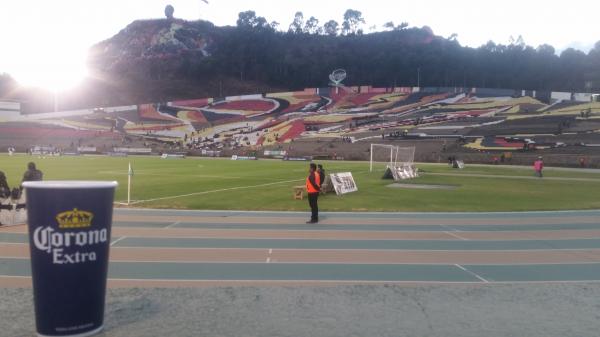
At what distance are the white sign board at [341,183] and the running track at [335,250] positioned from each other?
6.08m

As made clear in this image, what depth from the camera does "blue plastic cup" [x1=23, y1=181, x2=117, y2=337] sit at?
161 inches

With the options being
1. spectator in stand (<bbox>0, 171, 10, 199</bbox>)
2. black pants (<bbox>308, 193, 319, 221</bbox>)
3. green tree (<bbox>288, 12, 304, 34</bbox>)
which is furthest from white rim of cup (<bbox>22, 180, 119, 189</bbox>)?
green tree (<bbox>288, 12, 304, 34</bbox>)

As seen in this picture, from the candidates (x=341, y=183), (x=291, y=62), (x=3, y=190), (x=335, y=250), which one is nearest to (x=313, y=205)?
(x=335, y=250)

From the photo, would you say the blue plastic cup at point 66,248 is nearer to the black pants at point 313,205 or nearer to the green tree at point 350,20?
the black pants at point 313,205

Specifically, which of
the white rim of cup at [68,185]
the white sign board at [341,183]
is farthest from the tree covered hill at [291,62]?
the white rim of cup at [68,185]

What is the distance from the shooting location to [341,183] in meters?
21.8

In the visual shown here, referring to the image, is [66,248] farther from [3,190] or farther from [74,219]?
[3,190]

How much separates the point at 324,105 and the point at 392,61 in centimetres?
4522

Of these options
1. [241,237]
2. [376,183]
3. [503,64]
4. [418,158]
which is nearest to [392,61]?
[503,64]

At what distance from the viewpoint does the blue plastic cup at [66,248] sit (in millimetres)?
4102

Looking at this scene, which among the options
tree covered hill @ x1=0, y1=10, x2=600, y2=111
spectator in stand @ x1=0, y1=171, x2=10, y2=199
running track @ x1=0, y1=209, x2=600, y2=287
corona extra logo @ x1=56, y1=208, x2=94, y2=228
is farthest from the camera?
tree covered hill @ x1=0, y1=10, x2=600, y2=111

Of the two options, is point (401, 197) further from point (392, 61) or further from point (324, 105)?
point (392, 61)

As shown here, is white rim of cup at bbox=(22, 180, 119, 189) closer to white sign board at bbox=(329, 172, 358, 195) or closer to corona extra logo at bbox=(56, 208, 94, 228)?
corona extra logo at bbox=(56, 208, 94, 228)

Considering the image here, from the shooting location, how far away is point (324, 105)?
11112 centimetres
